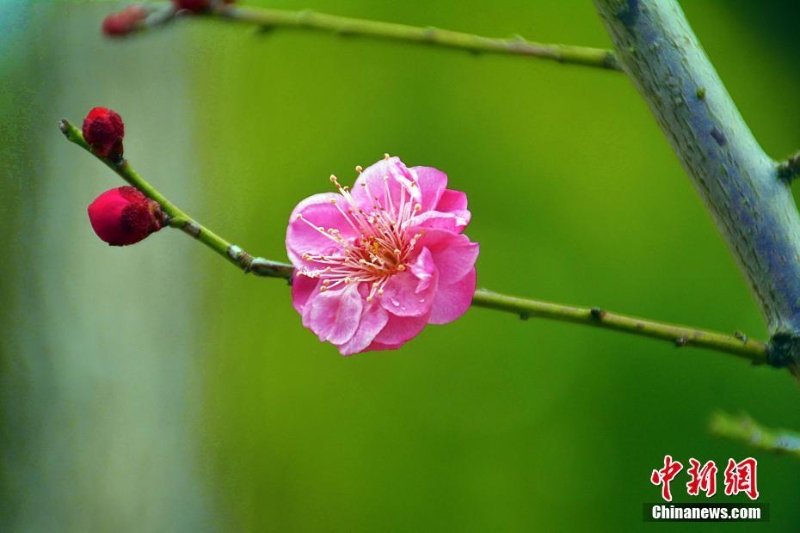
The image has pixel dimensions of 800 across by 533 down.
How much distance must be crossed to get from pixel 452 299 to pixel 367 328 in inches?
1.9

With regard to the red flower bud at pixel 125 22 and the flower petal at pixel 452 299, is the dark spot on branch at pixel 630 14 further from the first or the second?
Answer: the red flower bud at pixel 125 22

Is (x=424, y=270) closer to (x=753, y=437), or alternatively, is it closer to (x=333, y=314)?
(x=333, y=314)

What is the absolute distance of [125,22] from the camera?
65 centimetres

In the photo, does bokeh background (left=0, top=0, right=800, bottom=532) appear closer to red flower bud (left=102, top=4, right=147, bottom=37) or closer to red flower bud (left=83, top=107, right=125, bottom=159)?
red flower bud (left=102, top=4, right=147, bottom=37)

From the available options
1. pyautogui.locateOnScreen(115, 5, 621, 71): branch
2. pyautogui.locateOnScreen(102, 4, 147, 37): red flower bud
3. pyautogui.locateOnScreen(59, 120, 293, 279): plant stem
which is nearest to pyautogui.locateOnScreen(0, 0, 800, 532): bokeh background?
pyautogui.locateOnScreen(102, 4, 147, 37): red flower bud

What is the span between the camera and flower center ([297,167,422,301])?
436 mm

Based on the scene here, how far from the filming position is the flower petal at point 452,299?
384 millimetres

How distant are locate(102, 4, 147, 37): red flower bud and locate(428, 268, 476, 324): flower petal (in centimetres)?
39

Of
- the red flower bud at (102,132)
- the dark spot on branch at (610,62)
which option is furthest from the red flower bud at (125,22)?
the dark spot on branch at (610,62)

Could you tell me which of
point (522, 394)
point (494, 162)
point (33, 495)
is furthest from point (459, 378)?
point (33, 495)

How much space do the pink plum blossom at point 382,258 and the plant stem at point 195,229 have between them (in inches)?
0.9

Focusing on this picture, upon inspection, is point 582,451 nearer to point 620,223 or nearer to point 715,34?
point 620,223

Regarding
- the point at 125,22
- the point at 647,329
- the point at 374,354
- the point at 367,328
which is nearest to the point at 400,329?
the point at 367,328

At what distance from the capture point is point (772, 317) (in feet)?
1.27
